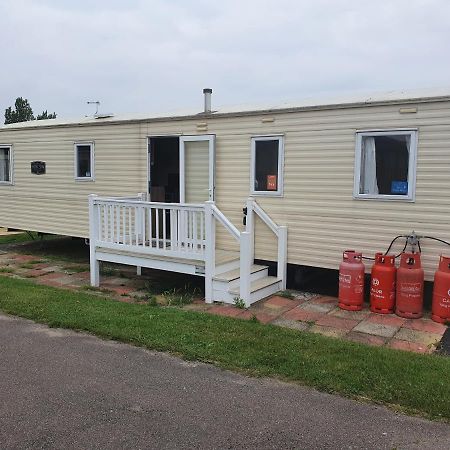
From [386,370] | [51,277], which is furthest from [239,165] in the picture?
[386,370]

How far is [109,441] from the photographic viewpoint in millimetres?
3062

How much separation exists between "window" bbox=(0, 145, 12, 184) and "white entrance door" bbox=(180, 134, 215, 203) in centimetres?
477

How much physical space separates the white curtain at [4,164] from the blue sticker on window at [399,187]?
841 cm

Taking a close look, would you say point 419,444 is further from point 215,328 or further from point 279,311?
point 279,311

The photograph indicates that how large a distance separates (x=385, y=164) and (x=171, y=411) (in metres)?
4.40

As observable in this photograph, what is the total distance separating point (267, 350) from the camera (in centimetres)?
Answer: 458

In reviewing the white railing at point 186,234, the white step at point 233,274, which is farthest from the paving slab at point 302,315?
the white step at point 233,274

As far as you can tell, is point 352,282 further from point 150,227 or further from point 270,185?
point 150,227

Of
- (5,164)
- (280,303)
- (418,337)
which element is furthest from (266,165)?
(5,164)

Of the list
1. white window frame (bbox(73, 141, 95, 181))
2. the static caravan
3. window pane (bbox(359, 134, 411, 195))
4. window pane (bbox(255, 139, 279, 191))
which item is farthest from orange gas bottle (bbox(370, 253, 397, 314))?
white window frame (bbox(73, 141, 95, 181))

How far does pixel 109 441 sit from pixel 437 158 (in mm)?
4979

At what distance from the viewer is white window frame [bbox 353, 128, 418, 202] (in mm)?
6156

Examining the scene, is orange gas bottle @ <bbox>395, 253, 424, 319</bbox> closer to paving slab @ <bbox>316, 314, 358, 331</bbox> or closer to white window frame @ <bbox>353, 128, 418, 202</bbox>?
paving slab @ <bbox>316, 314, 358, 331</bbox>

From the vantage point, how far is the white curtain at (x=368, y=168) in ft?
21.4
